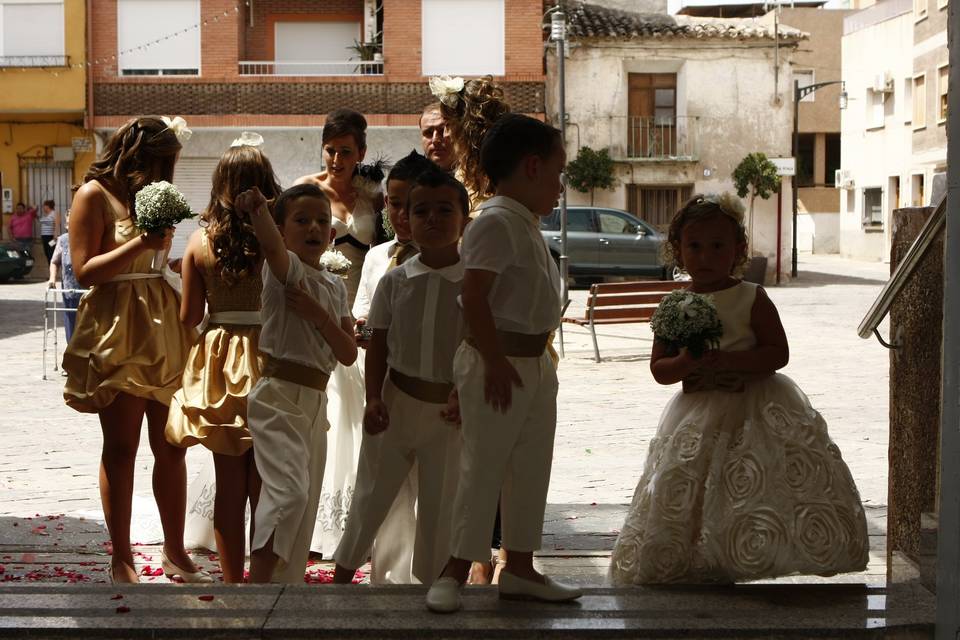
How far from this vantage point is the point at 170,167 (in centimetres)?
530

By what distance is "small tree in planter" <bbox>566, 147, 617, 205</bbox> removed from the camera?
110 feet

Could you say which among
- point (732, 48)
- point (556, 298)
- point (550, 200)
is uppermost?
point (732, 48)

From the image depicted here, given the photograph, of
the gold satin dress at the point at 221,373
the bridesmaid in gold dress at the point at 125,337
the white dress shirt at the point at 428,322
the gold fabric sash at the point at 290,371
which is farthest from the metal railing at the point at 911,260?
the bridesmaid in gold dress at the point at 125,337

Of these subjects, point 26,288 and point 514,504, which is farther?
point 26,288

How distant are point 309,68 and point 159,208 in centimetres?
3083

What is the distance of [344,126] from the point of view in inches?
222

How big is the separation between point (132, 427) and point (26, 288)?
83.7 ft

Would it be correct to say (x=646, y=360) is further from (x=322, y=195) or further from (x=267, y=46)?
(x=267, y=46)

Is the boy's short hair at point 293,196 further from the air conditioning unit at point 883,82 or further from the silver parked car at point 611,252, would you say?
the air conditioning unit at point 883,82

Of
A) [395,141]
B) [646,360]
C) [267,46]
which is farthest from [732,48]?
[646,360]

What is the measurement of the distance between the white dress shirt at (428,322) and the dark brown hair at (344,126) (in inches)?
54.6

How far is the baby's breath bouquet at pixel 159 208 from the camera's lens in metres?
4.85

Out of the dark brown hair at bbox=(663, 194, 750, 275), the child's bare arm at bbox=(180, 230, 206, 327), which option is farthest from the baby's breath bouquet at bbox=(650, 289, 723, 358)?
the child's bare arm at bbox=(180, 230, 206, 327)

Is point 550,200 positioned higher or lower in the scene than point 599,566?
higher
